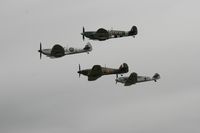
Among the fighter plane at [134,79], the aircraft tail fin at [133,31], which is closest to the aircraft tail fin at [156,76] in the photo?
the fighter plane at [134,79]

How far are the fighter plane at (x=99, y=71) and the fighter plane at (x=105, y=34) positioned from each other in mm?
7280

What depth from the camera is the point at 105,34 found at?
5684 inches

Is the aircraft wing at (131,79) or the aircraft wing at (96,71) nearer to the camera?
the aircraft wing at (96,71)

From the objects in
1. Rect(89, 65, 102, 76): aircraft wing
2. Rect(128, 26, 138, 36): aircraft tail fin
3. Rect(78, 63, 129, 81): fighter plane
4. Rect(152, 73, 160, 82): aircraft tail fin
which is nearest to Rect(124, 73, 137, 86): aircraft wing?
Rect(78, 63, 129, 81): fighter plane

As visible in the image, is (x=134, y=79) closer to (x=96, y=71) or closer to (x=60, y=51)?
(x=96, y=71)

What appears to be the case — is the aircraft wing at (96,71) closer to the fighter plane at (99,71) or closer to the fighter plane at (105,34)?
the fighter plane at (99,71)

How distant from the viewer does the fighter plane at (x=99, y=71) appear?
150 metres

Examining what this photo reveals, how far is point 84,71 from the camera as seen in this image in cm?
15550

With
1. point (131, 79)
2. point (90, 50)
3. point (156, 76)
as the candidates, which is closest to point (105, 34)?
point (90, 50)

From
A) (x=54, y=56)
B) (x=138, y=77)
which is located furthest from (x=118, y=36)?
(x=138, y=77)

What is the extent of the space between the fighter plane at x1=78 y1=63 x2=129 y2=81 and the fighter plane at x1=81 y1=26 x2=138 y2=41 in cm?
→ 728

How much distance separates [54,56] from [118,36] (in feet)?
45.8

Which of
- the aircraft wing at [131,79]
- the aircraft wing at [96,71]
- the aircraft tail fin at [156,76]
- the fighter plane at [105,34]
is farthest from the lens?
the aircraft tail fin at [156,76]

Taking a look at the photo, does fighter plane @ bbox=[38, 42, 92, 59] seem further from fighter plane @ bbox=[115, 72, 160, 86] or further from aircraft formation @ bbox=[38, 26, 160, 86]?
fighter plane @ bbox=[115, 72, 160, 86]
